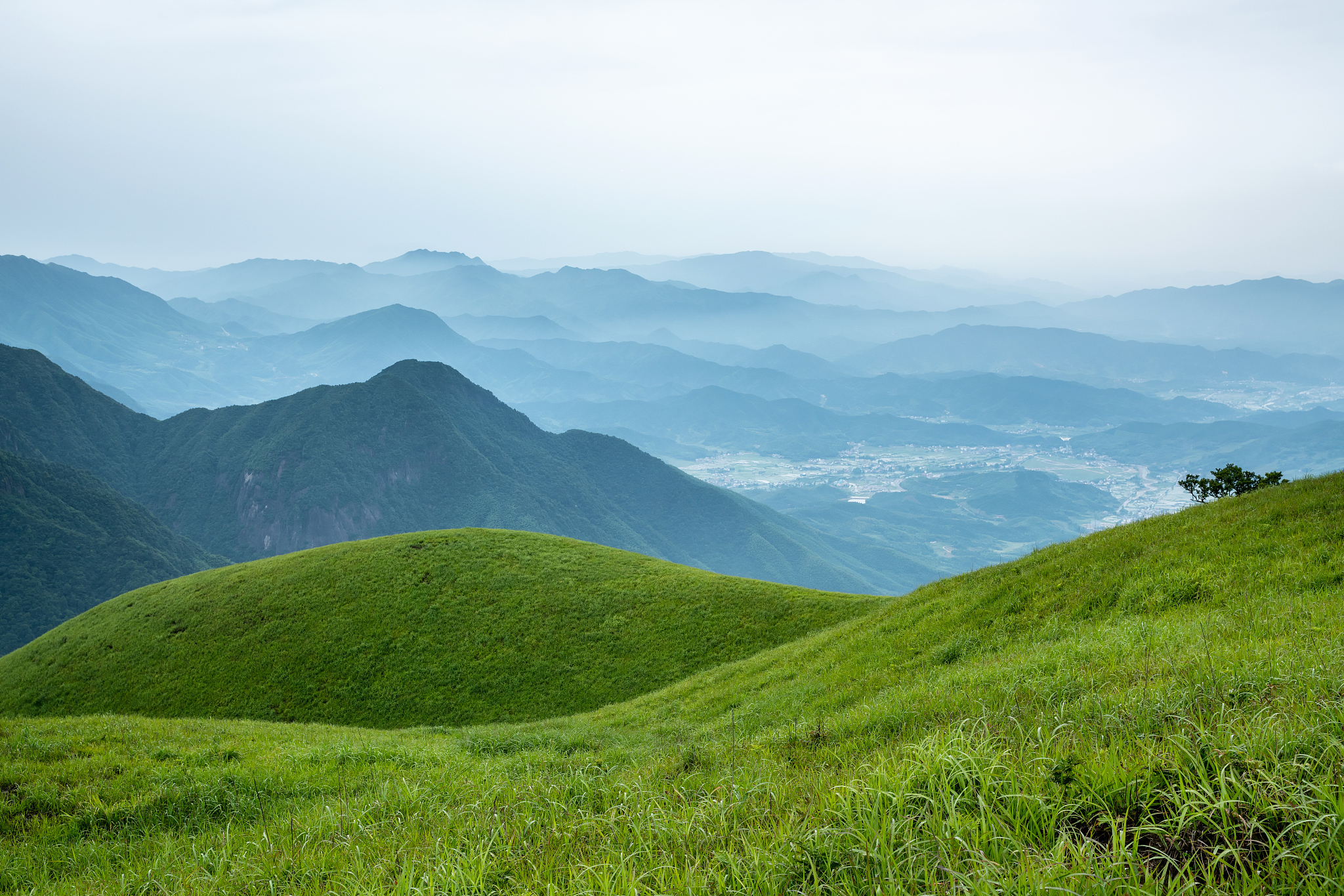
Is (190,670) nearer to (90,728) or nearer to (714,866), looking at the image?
(90,728)

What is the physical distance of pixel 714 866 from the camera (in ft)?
16.4

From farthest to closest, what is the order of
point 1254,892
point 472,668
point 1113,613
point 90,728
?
1. point 472,668
2. point 90,728
3. point 1113,613
4. point 1254,892

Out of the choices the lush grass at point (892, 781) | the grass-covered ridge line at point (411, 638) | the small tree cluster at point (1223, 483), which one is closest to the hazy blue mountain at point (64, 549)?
the grass-covered ridge line at point (411, 638)

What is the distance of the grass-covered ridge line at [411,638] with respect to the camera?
106 feet

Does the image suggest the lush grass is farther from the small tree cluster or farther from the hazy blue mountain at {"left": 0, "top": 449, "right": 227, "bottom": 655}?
the hazy blue mountain at {"left": 0, "top": 449, "right": 227, "bottom": 655}

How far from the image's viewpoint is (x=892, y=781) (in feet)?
17.9

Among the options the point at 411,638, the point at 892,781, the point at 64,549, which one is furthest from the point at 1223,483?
the point at 64,549

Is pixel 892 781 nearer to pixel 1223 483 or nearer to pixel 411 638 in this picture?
pixel 411 638

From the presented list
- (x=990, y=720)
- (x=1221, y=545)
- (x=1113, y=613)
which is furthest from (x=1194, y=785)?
(x=1221, y=545)

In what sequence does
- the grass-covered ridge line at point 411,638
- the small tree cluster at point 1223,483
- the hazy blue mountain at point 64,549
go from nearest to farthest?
the small tree cluster at point 1223,483
the grass-covered ridge line at point 411,638
the hazy blue mountain at point 64,549

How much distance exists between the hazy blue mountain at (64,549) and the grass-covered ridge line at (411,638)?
129m

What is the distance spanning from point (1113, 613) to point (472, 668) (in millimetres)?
29305

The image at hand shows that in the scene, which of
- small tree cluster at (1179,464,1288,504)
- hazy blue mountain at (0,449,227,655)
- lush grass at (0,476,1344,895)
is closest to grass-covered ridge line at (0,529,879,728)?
lush grass at (0,476,1344,895)

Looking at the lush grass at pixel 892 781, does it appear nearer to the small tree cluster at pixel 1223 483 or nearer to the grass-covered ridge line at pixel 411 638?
the grass-covered ridge line at pixel 411 638
